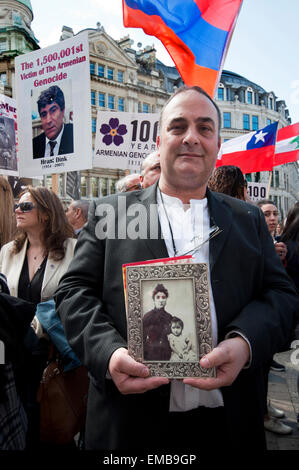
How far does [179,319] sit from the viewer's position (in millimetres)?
1262

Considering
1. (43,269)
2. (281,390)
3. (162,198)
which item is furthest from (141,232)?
(281,390)

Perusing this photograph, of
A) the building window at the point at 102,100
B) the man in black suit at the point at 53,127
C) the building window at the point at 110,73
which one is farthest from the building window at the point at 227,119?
the man in black suit at the point at 53,127

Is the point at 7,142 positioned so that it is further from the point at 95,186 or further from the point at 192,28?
the point at 95,186

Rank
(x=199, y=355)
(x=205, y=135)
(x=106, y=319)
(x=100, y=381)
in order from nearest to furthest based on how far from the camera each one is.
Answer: (x=199, y=355), (x=100, y=381), (x=106, y=319), (x=205, y=135)

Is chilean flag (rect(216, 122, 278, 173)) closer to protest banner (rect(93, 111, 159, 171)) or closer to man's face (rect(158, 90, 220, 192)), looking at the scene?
protest banner (rect(93, 111, 159, 171))

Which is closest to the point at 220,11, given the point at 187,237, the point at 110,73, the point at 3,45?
the point at 187,237

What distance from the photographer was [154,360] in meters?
1.28

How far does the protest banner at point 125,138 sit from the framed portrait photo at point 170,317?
18.4ft

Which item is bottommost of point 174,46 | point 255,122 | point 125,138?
point 125,138

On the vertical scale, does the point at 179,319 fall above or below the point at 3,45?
below

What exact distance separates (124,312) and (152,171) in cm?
187

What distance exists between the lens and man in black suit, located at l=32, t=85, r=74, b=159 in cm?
455
